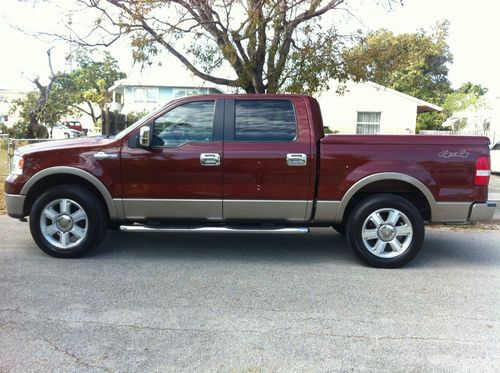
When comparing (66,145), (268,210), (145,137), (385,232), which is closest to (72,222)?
(66,145)

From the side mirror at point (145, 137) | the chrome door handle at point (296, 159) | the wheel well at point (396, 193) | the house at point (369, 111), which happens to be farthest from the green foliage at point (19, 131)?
the wheel well at point (396, 193)

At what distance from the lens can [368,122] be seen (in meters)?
25.5

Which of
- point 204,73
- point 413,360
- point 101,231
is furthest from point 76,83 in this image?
point 413,360

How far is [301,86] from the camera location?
9.59 metres

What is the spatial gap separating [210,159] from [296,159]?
0.99m

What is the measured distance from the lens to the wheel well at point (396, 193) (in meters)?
5.89

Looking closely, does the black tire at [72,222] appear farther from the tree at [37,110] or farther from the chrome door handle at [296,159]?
the tree at [37,110]

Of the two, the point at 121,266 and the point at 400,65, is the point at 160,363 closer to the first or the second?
the point at 121,266

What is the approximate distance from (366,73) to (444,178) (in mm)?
4603

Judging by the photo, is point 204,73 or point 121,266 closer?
point 121,266

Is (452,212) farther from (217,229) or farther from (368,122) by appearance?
(368,122)

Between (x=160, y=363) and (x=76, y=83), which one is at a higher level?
(x=76, y=83)

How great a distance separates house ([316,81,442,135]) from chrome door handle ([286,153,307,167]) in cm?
1949

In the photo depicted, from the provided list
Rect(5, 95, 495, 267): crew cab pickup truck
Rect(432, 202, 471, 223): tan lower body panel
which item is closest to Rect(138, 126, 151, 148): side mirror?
Rect(5, 95, 495, 267): crew cab pickup truck
